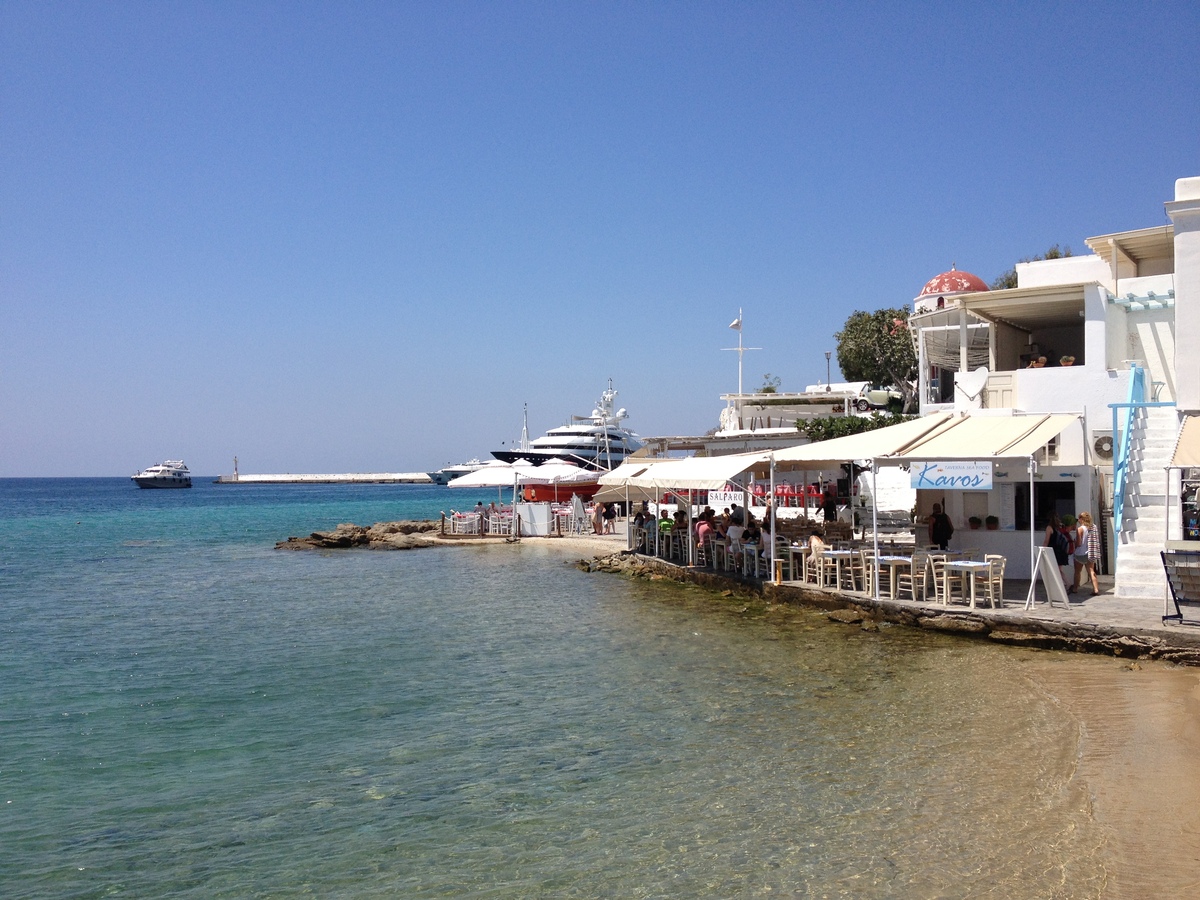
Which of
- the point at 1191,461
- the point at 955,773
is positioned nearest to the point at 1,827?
the point at 955,773

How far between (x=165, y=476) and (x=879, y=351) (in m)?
118

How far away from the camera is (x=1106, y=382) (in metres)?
17.8

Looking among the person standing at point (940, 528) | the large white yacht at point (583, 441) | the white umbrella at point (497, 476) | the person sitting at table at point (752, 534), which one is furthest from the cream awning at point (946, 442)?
the large white yacht at point (583, 441)

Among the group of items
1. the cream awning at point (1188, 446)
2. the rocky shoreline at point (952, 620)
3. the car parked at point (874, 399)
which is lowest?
the rocky shoreline at point (952, 620)

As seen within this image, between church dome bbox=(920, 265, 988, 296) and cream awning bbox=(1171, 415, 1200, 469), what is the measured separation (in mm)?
19178

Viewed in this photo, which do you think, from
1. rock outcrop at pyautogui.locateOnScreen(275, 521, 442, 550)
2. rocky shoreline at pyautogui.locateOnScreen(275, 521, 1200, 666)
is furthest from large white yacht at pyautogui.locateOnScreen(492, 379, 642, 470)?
rocky shoreline at pyautogui.locateOnScreen(275, 521, 1200, 666)

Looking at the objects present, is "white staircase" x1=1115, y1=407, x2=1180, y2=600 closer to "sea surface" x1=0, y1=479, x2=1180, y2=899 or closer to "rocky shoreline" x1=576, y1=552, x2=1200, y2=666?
"rocky shoreline" x1=576, y1=552, x2=1200, y2=666

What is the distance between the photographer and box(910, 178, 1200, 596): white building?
49.8 ft

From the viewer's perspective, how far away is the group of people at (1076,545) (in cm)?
1446

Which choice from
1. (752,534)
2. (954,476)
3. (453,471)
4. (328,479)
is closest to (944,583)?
(954,476)

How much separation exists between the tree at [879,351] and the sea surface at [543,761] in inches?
1469

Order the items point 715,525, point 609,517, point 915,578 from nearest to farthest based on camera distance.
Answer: point 915,578 → point 715,525 → point 609,517

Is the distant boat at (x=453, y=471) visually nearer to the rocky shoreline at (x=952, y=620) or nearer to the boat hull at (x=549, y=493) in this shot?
the boat hull at (x=549, y=493)

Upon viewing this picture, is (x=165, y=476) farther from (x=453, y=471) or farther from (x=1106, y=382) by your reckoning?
(x=1106, y=382)
